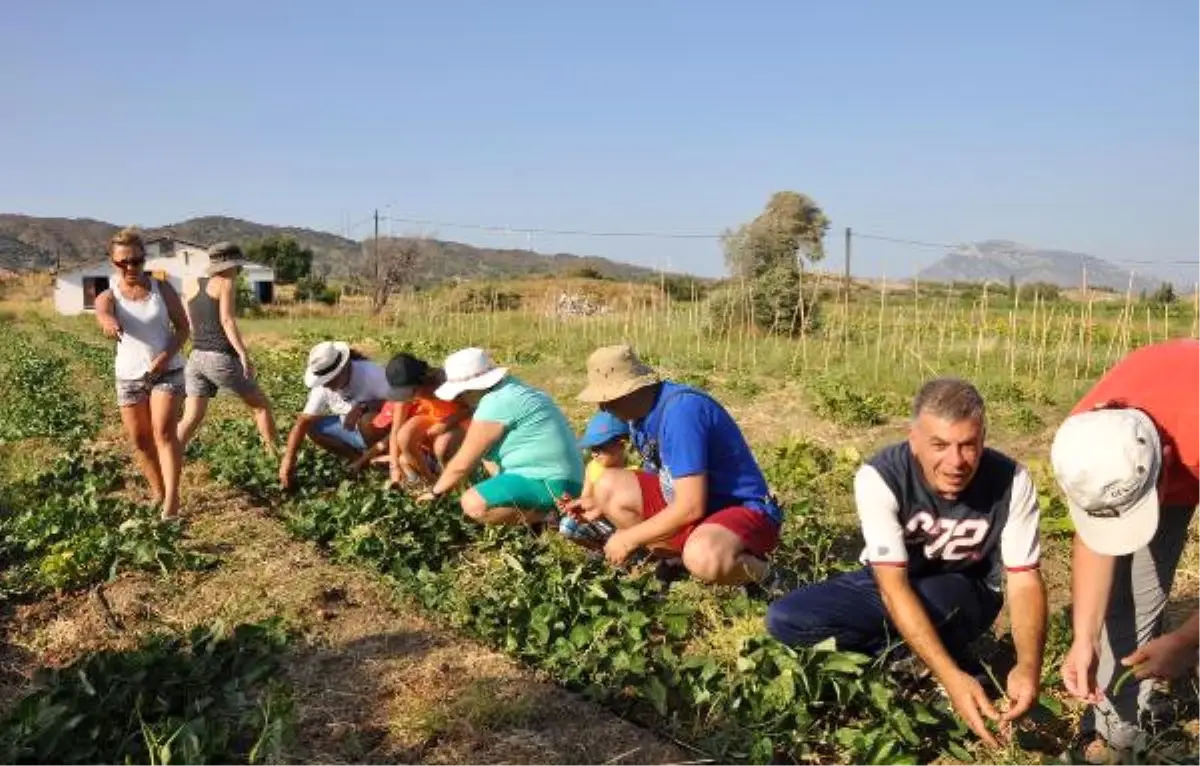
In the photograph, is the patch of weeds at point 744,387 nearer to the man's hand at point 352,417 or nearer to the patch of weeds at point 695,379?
the patch of weeds at point 695,379

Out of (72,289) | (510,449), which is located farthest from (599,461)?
(72,289)

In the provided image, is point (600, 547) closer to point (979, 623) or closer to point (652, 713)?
point (652, 713)

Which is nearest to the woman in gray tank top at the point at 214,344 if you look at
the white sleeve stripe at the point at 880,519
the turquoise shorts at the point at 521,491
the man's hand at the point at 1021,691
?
the turquoise shorts at the point at 521,491

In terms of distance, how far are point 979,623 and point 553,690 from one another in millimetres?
1437

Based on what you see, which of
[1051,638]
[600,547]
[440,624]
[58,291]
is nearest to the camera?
[1051,638]

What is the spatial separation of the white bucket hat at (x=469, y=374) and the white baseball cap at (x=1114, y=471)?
3169 mm

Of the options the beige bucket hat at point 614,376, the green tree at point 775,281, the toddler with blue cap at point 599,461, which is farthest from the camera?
the green tree at point 775,281

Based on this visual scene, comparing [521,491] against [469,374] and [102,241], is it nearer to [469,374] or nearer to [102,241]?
[469,374]

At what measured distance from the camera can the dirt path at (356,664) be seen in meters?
3.00

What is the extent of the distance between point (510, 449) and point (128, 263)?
2.33 m

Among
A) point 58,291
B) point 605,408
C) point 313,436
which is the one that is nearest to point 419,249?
point 58,291

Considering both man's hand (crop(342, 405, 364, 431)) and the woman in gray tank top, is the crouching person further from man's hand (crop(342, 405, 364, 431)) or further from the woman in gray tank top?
the woman in gray tank top

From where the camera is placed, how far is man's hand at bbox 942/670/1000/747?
Answer: 2.75m

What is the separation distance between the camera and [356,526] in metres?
5.03
